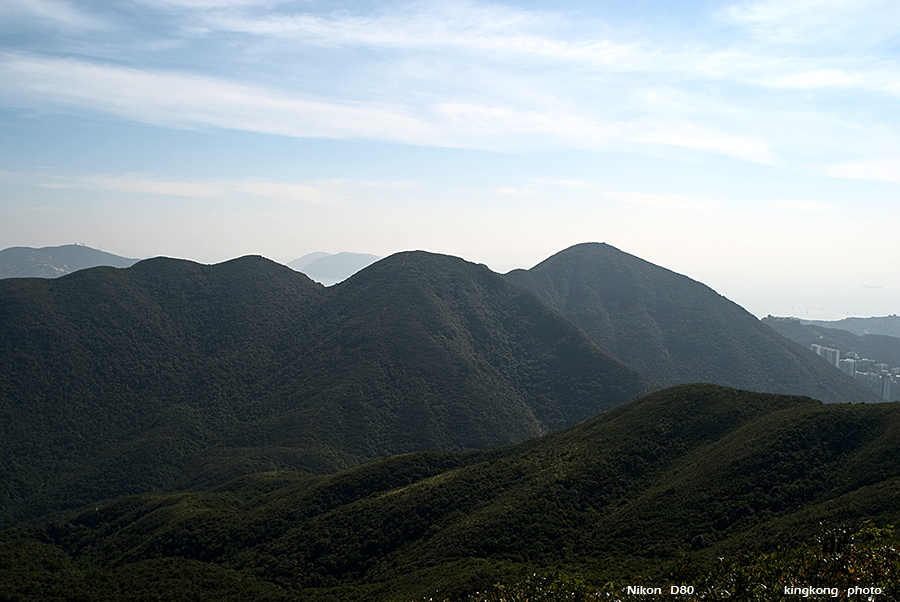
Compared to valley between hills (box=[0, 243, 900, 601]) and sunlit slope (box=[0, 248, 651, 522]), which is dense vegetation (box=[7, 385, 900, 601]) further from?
sunlit slope (box=[0, 248, 651, 522])

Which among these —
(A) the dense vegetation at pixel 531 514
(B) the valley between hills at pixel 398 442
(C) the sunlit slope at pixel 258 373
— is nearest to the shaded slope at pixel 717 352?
(B) the valley between hills at pixel 398 442

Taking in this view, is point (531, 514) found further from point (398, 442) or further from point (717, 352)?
point (717, 352)

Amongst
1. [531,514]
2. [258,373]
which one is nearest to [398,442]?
[258,373]

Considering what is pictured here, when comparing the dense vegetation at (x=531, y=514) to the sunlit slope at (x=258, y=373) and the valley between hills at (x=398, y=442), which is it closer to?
the valley between hills at (x=398, y=442)

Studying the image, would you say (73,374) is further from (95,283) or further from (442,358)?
(442,358)

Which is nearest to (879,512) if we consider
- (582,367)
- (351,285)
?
(582,367)

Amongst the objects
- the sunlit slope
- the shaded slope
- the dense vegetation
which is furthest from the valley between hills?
the shaded slope

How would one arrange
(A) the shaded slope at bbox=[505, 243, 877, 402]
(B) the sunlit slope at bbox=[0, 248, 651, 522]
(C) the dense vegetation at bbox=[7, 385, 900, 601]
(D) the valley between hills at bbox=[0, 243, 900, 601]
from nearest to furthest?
(C) the dense vegetation at bbox=[7, 385, 900, 601], (D) the valley between hills at bbox=[0, 243, 900, 601], (B) the sunlit slope at bbox=[0, 248, 651, 522], (A) the shaded slope at bbox=[505, 243, 877, 402]
